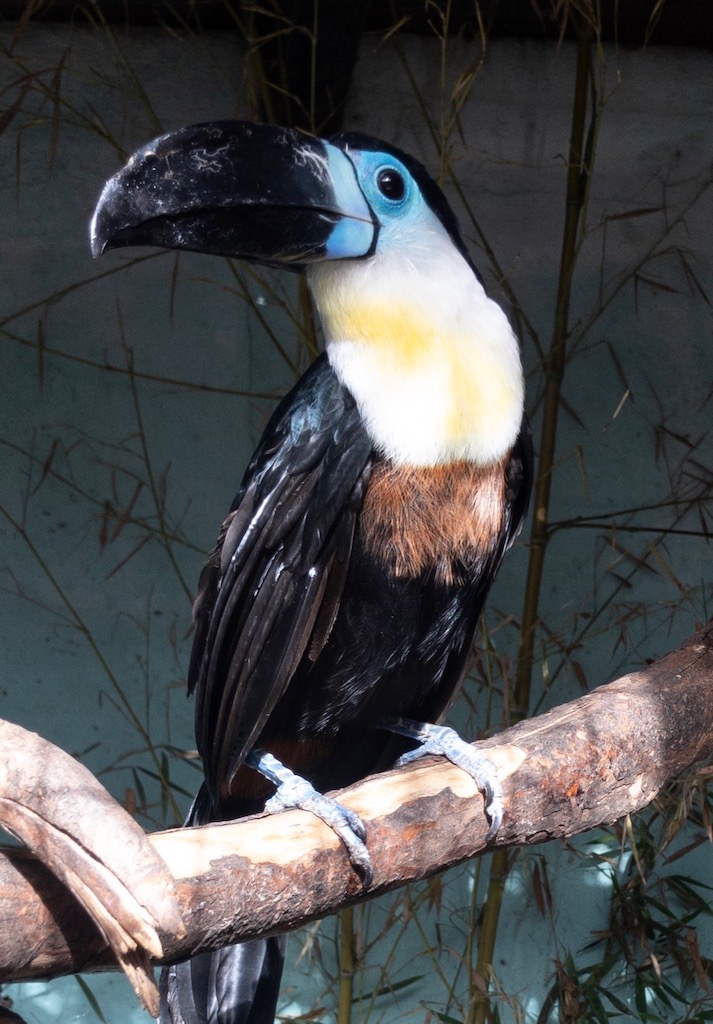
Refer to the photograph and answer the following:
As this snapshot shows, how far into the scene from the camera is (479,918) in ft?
8.88

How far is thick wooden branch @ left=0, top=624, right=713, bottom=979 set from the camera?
1.14 metres

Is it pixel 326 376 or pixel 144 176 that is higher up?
pixel 144 176

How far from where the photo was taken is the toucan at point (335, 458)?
158 centimetres

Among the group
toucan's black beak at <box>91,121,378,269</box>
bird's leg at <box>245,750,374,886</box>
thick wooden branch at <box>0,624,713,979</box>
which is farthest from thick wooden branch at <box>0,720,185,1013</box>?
toucan's black beak at <box>91,121,378,269</box>

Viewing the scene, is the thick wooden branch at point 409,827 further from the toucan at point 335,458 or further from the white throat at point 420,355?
the white throat at point 420,355

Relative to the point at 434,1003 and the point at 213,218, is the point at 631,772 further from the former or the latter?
the point at 434,1003

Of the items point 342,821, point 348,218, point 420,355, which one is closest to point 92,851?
point 342,821

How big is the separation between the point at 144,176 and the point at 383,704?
872mm

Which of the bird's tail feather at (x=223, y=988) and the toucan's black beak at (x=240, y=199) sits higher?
the toucan's black beak at (x=240, y=199)

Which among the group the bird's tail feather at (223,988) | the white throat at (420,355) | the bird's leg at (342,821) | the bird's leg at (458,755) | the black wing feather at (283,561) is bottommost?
the bird's tail feather at (223,988)

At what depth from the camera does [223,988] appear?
5.50 feet

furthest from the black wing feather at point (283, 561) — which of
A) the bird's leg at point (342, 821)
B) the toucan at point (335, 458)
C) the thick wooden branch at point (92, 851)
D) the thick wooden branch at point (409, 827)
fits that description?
the thick wooden branch at point (92, 851)

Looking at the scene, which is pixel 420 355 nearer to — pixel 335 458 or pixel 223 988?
→ pixel 335 458

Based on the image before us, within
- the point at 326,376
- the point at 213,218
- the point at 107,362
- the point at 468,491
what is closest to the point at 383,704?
the point at 468,491
